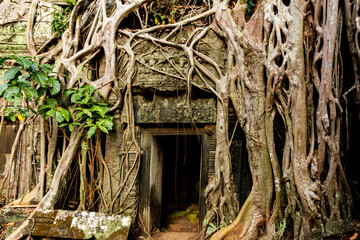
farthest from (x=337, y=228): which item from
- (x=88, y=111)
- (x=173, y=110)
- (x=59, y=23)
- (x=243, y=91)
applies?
(x=59, y=23)

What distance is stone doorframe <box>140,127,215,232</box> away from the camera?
342 cm

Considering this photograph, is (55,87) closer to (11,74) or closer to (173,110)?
(11,74)

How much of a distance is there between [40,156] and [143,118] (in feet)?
4.41

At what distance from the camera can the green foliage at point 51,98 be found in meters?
2.88

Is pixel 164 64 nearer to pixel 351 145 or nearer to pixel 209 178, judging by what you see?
pixel 209 178

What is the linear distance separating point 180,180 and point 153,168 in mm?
1446

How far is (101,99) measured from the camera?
3.42m

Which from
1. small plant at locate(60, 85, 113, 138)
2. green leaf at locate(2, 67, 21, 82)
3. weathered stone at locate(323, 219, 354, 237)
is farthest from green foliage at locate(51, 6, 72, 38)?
weathered stone at locate(323, 219, 354, 237)

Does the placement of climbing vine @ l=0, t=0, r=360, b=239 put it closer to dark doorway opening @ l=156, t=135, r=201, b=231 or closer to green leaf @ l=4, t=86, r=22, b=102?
green leaf @ l=4, t=86, r=22, b=102

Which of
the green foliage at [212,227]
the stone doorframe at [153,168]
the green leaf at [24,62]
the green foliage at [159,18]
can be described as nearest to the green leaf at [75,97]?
the green leaf at [24,62]

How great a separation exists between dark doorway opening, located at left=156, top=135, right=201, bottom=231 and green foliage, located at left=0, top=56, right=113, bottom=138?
1.18 metres

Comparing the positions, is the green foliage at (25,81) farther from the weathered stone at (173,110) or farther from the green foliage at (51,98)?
the weathered stone at (173,110)

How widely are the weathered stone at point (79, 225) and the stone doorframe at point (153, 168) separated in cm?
61

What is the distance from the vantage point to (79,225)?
291 centimetres
